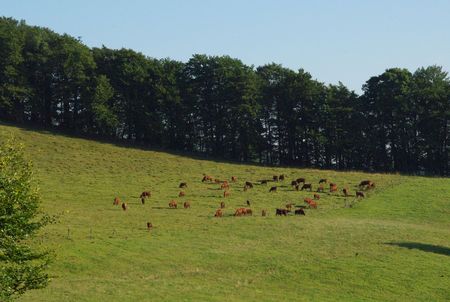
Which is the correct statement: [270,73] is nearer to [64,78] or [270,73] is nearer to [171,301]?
[64,78]

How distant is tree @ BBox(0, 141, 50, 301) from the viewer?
2123cm

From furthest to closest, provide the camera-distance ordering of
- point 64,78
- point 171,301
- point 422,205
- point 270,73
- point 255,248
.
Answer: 1. point 270,73
2. point 64,78
3. point 422,205
4. point 255,248
5. point 171,301

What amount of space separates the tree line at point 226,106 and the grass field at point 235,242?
26.0 meters

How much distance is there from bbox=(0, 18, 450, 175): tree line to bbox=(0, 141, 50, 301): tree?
226ft

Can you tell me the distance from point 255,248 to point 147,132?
202 ft

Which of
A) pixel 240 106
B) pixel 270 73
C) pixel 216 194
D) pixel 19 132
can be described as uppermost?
pixel 270 73

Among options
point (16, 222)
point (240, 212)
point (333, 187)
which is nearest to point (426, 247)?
point (240, 212)

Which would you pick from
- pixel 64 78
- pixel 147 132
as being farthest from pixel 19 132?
pixel 147 132

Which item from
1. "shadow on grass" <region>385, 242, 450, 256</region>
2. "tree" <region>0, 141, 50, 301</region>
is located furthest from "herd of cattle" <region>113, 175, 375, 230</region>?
"tree" <region>0, 141, 50, 301</region>

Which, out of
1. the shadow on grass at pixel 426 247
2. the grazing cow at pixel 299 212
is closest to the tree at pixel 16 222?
the shadow on grass at pixel 426 247

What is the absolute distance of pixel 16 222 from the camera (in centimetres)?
2166

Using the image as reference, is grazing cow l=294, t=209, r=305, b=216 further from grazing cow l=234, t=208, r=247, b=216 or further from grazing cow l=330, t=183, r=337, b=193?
grazing cow l=330, t=183, r=337, b=193

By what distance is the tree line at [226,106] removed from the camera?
93.9 metres

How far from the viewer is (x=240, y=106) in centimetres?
9944
